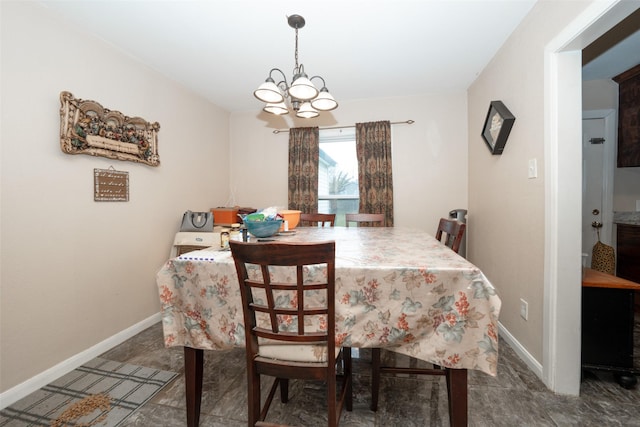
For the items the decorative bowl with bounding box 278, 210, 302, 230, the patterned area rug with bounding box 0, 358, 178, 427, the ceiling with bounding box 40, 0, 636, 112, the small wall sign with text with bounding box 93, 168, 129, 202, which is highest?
the ceiling with bounding box 40, 0, 636, 112

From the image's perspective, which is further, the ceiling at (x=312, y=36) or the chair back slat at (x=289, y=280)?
the ceiling at (x=312, y=36)

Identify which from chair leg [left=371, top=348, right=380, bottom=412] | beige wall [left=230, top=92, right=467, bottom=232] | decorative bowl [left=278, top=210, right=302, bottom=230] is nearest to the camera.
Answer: chair leg [left=371, top=348, right=380, bottom=412]

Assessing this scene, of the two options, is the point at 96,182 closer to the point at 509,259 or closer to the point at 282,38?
the point at 282,38

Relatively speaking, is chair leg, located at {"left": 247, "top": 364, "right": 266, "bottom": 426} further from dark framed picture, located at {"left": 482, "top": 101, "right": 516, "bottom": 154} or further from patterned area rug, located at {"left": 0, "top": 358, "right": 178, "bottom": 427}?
dark framed picture, located at {"left": 482, "top": 101, "right": 516, "bottom": 154}

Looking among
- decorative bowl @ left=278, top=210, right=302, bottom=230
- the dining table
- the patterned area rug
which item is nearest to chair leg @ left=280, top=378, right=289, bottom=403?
the dining table

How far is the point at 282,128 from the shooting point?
375 centimetres

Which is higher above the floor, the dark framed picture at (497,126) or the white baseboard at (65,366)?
the dark framed picture at (497,126)

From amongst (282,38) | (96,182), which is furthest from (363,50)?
(96,182)

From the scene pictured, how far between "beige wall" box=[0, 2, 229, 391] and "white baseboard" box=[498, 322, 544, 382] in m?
3.20

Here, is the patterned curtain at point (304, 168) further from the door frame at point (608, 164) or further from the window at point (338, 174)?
the door frame at point (608, 164)

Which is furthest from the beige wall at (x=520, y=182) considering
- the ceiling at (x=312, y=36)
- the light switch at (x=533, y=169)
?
the ceiling at (x=312, y=36)

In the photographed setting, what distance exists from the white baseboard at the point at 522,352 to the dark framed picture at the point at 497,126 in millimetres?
1540

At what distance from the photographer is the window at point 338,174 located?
12.0 feet

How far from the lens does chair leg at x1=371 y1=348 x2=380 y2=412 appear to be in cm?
140
